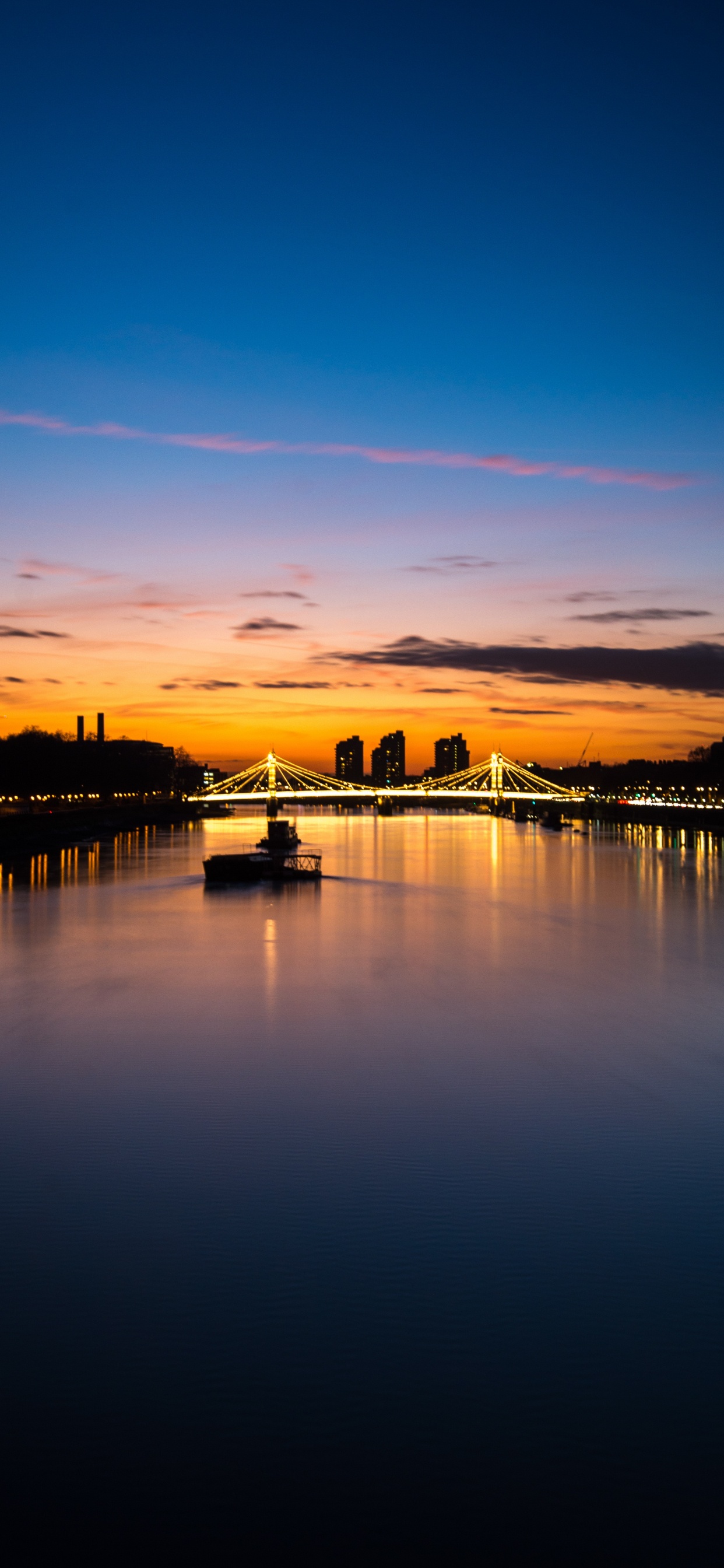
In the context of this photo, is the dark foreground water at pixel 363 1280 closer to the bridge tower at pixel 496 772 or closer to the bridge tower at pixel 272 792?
the bridge tower at pixel 272 792

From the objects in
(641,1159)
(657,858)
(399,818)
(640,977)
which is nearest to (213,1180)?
(641,1159)

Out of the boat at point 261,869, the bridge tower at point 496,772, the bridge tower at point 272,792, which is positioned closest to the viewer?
the boat at point 261,869

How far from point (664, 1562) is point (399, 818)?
141479 millimetres

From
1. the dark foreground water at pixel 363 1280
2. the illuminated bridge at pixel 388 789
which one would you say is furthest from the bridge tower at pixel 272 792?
the dark foreground water at pixel 363 1280

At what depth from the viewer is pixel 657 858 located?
5841 cm

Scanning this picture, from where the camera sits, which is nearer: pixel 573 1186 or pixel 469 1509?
pixel 469 1509

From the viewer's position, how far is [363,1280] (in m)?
6.69

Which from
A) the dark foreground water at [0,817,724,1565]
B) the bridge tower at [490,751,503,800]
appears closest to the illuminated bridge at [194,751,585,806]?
the bridge tower at [490,751,503,800]

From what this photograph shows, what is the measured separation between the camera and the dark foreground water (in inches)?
183

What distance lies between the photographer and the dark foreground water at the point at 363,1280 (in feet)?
15.2

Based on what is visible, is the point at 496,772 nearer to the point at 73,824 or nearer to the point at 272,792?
the point at 272,792

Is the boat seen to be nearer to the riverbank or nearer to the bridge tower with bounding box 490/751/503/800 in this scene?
the riverbank

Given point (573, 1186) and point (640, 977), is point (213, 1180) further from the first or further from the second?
point (640, 977)

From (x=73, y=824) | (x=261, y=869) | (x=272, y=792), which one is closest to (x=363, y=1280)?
(x=261, y=869)
